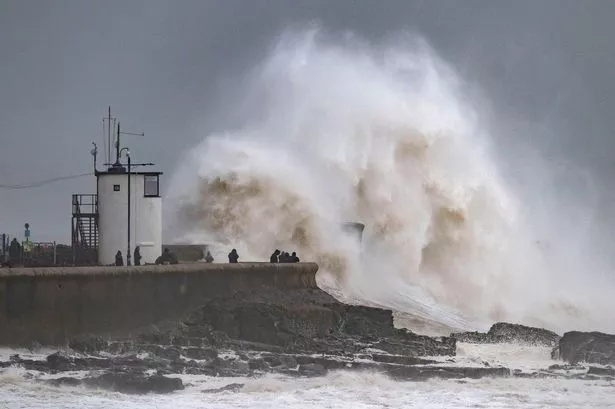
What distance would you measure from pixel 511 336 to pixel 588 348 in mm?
2309

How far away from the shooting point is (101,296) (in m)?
16.0

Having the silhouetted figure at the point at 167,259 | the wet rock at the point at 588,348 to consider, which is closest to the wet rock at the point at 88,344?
the silhouetted figure at the point at 167,259

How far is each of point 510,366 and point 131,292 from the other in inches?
208

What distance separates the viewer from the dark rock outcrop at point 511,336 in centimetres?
1912

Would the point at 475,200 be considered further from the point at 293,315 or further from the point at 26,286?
the point at 26,286

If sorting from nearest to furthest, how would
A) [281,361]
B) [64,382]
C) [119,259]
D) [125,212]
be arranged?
[64,382] → [281,361] → [119,259] → [125,212]

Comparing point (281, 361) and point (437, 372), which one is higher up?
point (281, 361)

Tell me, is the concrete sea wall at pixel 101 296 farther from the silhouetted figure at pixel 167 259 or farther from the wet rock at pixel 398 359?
the wet rock at pixel 398 359

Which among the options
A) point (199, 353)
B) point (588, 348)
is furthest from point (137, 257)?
point (588, 348)

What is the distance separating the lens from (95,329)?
1587 cm

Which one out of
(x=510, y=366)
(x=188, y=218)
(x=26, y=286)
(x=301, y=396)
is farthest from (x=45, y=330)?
(x=188, y=218)

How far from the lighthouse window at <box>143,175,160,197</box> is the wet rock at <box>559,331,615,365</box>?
21.4 ft

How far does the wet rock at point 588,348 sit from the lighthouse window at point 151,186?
6.54 m

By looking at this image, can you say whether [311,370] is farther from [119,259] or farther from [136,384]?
[119,259]
